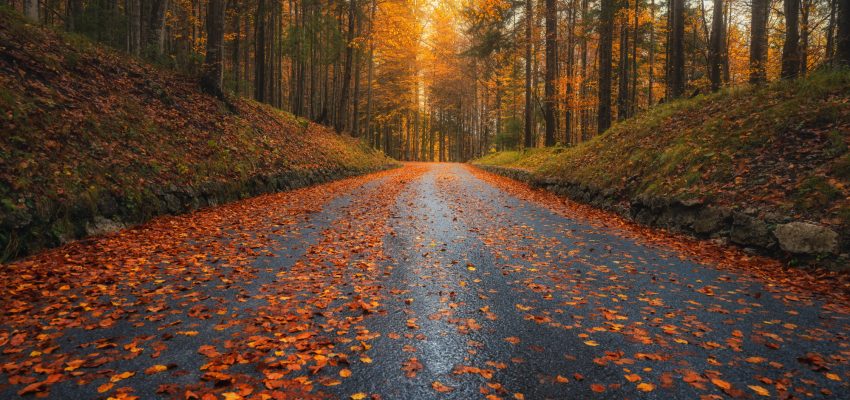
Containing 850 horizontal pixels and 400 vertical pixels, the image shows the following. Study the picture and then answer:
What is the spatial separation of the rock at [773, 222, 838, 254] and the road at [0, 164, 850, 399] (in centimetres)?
35

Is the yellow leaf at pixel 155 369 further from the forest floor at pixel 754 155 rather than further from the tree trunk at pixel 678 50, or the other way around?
the tree trunk at pixel 678 50

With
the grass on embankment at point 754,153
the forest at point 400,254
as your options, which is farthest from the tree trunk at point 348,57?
the grass on embankment at point 754,153

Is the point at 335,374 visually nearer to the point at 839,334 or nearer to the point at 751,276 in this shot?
the point at 839,334

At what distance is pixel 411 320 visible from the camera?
12.9ft

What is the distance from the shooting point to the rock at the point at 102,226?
6.38m

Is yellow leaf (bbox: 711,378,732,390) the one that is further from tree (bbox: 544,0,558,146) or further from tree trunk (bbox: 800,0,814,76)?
tree (bbox: 544,0,558,146)

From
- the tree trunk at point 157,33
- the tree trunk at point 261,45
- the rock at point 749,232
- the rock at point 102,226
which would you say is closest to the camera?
the rock at point 749,232

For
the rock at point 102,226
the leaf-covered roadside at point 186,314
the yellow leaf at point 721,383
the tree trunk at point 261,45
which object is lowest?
the yellow leaf at point 721,383

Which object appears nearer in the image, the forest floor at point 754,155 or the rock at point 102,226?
the forest floor at point 754,155

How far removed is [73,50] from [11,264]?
7.18m

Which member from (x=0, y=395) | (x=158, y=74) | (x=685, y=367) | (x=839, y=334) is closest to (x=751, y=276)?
(x=839, y=334)

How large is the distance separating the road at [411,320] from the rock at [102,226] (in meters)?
0.17

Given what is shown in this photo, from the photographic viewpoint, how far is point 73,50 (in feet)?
31.7

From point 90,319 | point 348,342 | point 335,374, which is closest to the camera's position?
point 335,374
